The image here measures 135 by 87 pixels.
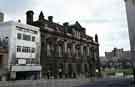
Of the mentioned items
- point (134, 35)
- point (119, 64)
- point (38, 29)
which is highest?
point (38, 29)

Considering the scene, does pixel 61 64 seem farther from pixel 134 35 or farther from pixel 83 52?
pixel 134 35

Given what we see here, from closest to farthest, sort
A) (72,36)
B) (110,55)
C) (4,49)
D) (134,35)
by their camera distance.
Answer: (134,35) < (4,49) < (72,36) < (110,55)

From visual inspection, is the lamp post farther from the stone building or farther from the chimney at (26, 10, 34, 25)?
the chimney at (26, 10, 34, 25)

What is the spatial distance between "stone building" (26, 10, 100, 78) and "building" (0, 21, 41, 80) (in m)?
1.91

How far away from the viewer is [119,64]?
5349 inches

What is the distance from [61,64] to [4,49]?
16761 millimetres

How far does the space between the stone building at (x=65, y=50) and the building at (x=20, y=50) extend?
1909 mm

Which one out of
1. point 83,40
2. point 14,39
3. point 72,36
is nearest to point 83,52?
point 83,40

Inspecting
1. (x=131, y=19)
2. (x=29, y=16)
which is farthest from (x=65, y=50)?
(x=131, y=19)

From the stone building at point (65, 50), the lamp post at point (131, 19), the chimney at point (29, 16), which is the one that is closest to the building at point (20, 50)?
the stone building at point (65, 50)

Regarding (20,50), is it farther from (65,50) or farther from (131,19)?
(131,19)

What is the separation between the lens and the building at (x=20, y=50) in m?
39.1

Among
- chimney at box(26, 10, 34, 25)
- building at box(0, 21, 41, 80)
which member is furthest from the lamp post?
chimney at box(26, 10, 34, 25)

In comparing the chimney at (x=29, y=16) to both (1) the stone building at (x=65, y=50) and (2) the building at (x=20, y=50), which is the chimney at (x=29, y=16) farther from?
(2) the building at (x=20, y=50)
